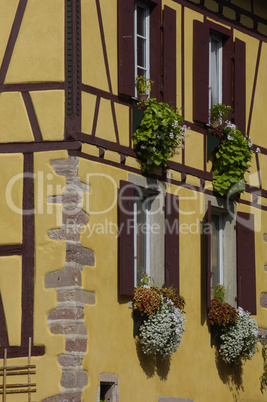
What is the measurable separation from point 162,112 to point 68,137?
6.09 feet

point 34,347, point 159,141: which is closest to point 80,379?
point 34,347

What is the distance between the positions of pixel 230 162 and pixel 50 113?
365 centimetres

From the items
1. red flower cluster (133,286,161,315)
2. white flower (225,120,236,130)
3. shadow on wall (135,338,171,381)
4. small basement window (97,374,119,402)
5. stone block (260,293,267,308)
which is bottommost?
small basement window (97,374,119,402)

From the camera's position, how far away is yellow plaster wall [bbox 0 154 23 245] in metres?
19.2

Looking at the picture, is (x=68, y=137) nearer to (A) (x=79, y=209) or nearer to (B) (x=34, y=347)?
(A) (x=79, y=209)

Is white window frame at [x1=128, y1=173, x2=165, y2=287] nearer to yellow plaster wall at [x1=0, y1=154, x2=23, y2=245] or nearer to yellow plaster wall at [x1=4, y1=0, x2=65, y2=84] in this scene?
yellow plaster wall at [x1=0, y1=154, x2=23, y2=245]

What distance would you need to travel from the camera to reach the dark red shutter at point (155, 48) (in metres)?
21.1

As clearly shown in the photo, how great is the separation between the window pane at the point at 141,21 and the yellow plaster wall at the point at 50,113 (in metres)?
2.27

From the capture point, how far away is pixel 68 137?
19250 millimetres

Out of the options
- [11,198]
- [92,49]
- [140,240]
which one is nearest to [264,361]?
[140,240]

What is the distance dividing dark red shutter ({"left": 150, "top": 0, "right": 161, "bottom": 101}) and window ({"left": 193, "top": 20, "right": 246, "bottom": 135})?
99 centimetres

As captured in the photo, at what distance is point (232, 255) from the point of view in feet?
72.9

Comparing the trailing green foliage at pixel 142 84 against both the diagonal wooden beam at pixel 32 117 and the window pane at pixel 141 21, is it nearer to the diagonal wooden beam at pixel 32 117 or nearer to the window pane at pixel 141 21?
the window pane at pixel 141 21

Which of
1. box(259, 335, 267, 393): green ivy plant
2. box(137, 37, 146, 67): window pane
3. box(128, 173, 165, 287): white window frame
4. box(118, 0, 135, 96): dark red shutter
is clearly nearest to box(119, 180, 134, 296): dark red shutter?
box(128, 173, 165, 287): white window frame
